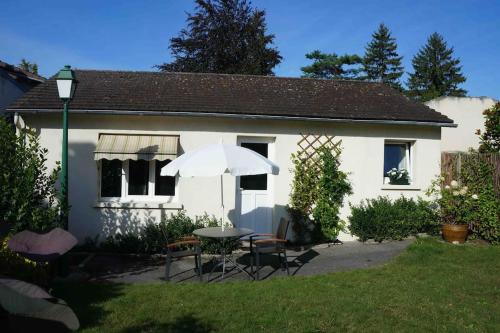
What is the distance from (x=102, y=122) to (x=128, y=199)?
2.44 metres

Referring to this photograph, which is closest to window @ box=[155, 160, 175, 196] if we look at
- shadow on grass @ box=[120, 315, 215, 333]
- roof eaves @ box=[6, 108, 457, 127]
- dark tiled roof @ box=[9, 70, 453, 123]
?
roof eaves @ box=[6, 108, 457, 127]

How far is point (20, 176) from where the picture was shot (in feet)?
27.1

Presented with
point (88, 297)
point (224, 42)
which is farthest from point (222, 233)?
point (224, 42)

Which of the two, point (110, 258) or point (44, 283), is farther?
point (110, 258)

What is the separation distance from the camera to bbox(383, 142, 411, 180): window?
562 inches

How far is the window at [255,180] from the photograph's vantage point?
43.5 feet

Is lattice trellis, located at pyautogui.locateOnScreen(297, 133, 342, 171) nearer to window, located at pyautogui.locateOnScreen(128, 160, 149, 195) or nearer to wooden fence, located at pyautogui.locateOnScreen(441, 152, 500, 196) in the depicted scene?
wooden fence, located at pyautogui.locateOnScreen(441, 152, 500, 196)

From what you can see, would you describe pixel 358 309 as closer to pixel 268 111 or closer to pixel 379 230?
pixel 379 230

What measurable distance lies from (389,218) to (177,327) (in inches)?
345

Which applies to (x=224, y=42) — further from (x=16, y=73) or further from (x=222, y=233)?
(x=222, y=233)

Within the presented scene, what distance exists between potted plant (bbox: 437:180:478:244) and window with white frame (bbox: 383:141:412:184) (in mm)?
1270

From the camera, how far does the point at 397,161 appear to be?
14.4m

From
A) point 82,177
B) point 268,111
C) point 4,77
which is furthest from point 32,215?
point 4,77

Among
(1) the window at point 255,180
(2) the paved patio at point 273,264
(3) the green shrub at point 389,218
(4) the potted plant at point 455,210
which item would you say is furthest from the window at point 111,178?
(4) the potted plant at point 455,210
